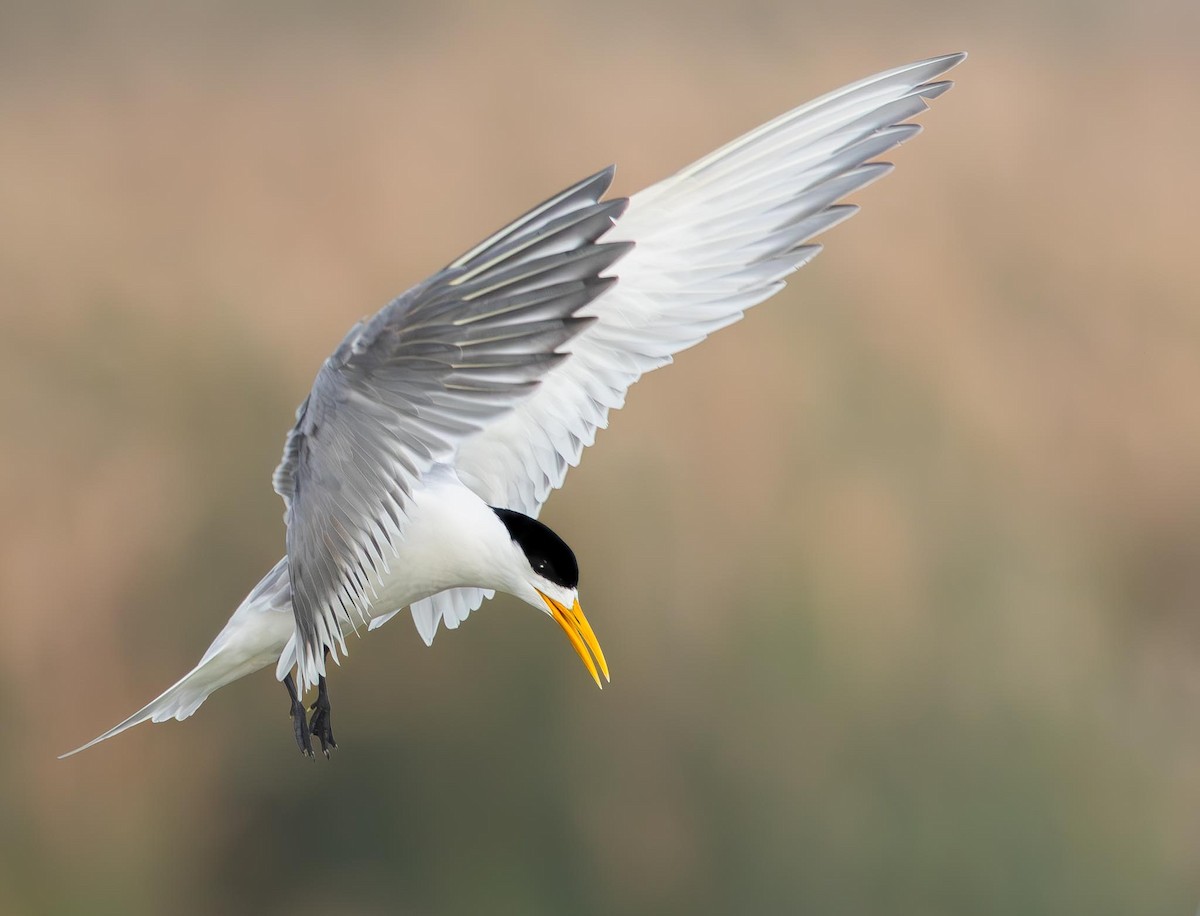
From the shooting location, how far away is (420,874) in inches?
68.9

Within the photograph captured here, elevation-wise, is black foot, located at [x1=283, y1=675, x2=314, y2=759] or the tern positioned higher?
the tern

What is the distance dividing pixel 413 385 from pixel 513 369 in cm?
6

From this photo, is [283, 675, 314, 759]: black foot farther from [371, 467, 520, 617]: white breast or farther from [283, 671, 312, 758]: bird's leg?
[371, 467, 520, 617]: white breast

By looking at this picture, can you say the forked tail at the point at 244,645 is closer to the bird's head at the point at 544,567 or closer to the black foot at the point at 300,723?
the black foot at the point at 300,723

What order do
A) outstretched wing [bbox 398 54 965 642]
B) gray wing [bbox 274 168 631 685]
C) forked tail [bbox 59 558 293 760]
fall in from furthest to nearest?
forked tail [bbox 59 558 293 760] → outstretched wing [bbox 398 54 965 642] → gray wing [bbox 274 168 631 685]

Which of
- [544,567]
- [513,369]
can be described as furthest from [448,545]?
[513,369]

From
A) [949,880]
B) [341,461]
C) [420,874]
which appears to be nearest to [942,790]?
[949,880]

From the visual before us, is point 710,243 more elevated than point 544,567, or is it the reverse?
point 710,243

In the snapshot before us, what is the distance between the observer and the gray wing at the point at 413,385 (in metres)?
0.65

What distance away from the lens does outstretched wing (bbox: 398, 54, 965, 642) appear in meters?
0.78

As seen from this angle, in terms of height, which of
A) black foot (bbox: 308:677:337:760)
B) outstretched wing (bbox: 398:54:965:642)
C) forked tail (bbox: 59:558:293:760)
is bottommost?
black foot (bbox: 308:677:337:760)

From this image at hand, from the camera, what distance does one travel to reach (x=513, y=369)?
69 cm

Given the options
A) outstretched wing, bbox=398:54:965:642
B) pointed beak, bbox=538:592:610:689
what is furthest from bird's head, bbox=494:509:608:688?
outstretched wing, bbox=398:54:965:642

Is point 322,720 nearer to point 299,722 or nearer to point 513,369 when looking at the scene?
point 299,722
